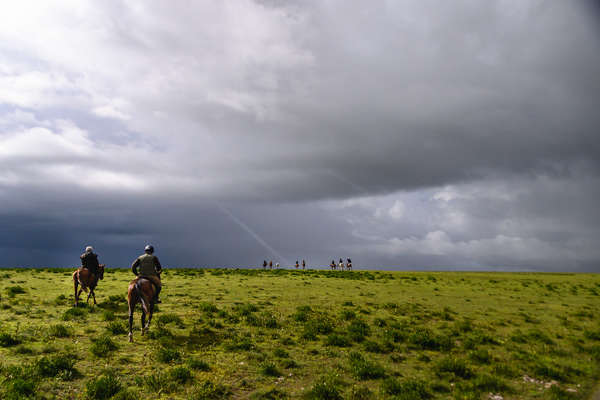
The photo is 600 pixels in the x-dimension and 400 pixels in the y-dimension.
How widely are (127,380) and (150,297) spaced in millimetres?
5269

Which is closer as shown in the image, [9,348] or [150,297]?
[9,348]

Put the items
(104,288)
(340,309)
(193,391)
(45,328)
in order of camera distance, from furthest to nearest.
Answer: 1. (104,288)
2. (340,309)
3. (45,328)
4. (193,391)

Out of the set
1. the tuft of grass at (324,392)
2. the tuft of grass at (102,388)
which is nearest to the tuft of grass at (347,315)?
the tuft of grass at (324,392)

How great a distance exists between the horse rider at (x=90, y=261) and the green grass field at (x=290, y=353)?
233 centimetres

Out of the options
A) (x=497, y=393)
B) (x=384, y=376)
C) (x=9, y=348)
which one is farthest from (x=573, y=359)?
(x=9, y=348)

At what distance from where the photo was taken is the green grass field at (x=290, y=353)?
10.2 meters

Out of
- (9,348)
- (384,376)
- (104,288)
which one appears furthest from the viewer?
(104,288)

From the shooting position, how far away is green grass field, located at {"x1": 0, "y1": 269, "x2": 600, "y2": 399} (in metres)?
10.2

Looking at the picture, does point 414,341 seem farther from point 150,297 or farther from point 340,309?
point 150,297

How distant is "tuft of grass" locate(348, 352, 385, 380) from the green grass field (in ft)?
0.19

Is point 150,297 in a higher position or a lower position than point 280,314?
higher

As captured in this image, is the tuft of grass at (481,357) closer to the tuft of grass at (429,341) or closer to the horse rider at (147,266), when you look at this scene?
the tuft of grass at (429,341)

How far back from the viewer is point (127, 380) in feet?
34.1

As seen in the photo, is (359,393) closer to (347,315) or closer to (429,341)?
(429,341)
